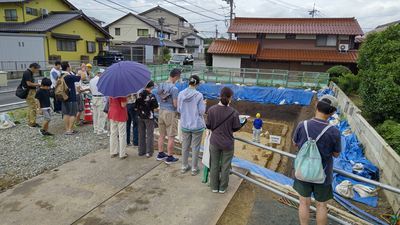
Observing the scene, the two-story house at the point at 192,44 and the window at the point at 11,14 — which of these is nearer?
the window at the point at 11,14

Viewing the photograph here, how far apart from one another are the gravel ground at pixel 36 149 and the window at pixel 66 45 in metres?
22.9

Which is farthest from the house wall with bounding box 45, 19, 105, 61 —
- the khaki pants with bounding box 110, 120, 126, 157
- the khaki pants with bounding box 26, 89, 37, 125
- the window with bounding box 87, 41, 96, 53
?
the khaki pants with bounding box 110, 120, 126, 157

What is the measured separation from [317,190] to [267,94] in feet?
45.0

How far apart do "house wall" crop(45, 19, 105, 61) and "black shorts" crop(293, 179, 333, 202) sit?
27369mm

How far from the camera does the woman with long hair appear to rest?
3588 mm

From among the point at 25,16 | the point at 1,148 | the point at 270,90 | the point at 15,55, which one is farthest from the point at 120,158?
the point at 25,16

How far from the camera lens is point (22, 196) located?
374cm

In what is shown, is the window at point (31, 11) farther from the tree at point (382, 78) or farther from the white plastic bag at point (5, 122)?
the tree at point (382, 78)

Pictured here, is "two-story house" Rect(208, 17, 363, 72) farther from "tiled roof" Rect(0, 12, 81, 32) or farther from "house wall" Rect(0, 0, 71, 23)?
"house wall" Rect(0, 0, 71, 23)

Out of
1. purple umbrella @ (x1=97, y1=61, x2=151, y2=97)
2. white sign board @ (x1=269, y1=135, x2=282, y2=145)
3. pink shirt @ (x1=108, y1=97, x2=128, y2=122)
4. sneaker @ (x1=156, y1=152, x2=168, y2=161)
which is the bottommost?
white sign board @ (x1=269, y1=135, x2=282, y2=145)

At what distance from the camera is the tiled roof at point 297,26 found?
78.7 ft

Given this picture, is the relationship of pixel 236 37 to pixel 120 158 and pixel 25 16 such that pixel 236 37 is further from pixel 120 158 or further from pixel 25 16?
pixel 120 158

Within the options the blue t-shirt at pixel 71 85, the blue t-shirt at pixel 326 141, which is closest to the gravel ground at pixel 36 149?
the blue t-shirt at pixel 71 85

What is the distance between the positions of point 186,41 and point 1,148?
55463mm
